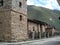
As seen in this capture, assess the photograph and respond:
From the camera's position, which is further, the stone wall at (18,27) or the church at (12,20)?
the stone wall at (18,27)

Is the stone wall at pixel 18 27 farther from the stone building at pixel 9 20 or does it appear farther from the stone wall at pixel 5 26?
the stone wall at pixel 5 26

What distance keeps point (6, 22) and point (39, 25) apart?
19.6m

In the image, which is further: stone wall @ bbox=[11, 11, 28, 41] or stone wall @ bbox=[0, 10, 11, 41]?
stone wall @ bbox=[11, 11, 28, 41]

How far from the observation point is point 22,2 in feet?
Result: 120

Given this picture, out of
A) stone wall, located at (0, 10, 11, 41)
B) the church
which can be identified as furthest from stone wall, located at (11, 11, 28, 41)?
stone wall, located at (0, 10, 11, 41)

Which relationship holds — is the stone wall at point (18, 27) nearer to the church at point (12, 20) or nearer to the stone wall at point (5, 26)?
the church at point (12, 20)

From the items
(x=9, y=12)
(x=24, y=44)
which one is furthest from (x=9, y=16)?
(x=24, y=44)

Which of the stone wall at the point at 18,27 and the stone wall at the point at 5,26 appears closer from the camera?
the stone wall at the point at 5,26

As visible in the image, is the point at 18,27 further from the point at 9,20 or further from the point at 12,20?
the point at 9,20

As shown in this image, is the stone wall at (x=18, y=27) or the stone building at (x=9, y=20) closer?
the stone building at (x=9, y=20)

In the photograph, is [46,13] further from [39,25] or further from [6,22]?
[6,22]

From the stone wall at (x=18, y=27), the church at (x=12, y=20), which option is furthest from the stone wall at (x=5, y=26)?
the stone wall at (x=18, y=27)

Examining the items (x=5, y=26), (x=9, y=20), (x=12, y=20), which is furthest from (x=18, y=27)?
(x=5, y=26)

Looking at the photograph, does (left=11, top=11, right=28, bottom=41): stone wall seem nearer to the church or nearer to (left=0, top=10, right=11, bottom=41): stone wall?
the church
